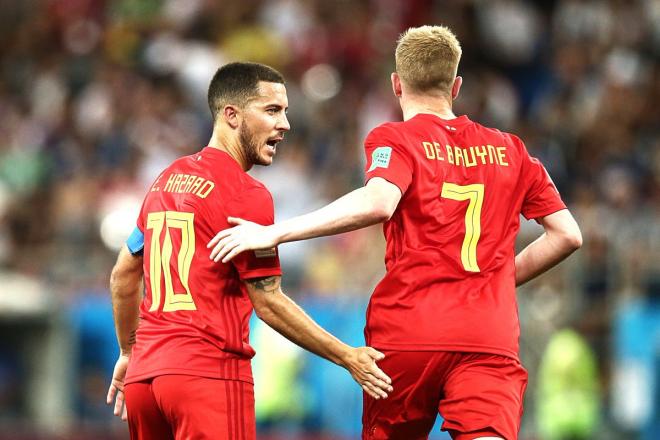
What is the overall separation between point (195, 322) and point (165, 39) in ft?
39.0

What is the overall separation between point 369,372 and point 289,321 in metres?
0.44

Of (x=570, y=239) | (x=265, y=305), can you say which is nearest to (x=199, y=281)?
(x=265, y=305)

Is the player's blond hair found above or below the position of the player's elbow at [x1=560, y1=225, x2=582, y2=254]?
above

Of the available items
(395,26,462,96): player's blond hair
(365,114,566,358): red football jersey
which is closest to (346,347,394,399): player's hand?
(365,114,566,358): red football jersey

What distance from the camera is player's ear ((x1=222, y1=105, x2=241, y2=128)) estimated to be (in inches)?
260

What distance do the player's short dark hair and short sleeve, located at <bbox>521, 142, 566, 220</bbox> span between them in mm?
1272

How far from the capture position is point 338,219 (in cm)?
614

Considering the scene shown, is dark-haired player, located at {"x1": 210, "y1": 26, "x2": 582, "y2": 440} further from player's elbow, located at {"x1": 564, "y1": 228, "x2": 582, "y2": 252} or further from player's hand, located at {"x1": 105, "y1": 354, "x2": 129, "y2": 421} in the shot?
player's hand, located at {"x1": 105, "y1": 354, "x2": 129, "y2": 421}

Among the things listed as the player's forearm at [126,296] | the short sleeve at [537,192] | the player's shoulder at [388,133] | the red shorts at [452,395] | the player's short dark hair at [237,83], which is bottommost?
the red shorts at [452,395]

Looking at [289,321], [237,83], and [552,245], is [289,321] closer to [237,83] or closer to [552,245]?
[237,83]

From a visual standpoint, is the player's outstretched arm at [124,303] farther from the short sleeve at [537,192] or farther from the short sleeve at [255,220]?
the short sleeve at [537,192]

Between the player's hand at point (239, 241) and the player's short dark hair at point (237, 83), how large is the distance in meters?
0.73

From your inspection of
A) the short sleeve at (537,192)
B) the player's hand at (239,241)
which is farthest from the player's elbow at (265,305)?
the short sleeve at (537,192)

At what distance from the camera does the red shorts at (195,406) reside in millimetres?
6137
